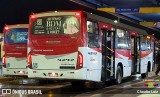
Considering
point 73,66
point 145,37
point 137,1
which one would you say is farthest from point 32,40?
point 137,1

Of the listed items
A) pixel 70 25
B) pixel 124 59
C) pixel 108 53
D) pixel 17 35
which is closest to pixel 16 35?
pixel 17 35

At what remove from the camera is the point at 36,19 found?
1446cm

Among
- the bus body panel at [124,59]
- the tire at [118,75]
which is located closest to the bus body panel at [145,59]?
the bus body panel at [124,59]

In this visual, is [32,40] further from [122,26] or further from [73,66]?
[122,26]

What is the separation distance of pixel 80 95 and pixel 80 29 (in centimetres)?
239

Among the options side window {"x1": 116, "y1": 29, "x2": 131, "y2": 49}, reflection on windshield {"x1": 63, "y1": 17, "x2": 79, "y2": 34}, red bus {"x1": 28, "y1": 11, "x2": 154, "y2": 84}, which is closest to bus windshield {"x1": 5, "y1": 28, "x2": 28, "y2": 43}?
red bus {"x1": 28, "y1": 11, "x2": 154, "y2": 84}

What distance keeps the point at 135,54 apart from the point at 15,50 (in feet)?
21.6

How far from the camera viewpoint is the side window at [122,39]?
55.9ft

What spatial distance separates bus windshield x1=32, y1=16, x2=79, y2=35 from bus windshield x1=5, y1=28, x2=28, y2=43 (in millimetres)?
3357

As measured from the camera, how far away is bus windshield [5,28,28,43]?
1781cm

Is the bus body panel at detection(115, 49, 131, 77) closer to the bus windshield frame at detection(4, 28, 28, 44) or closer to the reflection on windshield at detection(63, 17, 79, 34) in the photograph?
the reflection on windshield at detection(63, 17, 79, 34)

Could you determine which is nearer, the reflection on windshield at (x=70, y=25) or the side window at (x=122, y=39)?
the reflection on windshield at (x=70, y=25)

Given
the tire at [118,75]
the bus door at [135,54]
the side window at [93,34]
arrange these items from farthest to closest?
the bus door at [135,54]
the tire at [118,75]
the side window at [93,34]

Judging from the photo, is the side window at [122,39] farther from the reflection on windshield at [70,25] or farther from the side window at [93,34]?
the reflection on windshield at [70,25]
